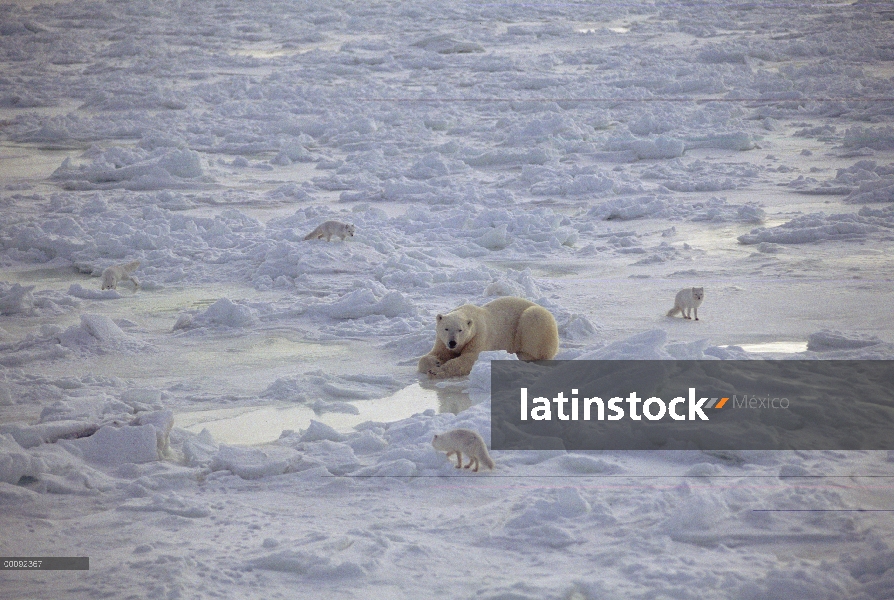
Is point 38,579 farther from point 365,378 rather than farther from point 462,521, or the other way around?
point 365,378

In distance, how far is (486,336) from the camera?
484cm

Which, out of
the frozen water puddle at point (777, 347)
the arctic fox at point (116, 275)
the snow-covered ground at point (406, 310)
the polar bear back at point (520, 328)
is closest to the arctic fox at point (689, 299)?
the snow-covered ground at point (406, 310)

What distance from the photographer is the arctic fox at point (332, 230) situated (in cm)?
695

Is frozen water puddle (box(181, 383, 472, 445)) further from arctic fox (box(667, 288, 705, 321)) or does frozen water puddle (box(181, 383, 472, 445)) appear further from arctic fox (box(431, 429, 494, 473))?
arctic fox (box(667, 288, 705, 321))

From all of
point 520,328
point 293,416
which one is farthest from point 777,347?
point 293,416

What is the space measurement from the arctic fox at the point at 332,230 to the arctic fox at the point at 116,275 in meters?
1.31

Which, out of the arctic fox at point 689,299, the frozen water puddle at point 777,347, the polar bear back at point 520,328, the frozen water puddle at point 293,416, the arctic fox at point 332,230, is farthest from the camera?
the arctic fox at point 332,230

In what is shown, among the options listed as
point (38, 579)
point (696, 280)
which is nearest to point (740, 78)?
point (696, 280)

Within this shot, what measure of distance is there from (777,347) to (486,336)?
60.5 inches

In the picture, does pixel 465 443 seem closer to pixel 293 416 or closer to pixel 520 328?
pixel 293 416

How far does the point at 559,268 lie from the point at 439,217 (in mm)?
1679

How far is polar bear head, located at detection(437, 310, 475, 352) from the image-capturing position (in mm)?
4590

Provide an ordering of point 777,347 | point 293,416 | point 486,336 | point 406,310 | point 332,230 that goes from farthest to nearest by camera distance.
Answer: point 332,230 → point 406,310 → point 777,347 → point 486,336 → point 293,416

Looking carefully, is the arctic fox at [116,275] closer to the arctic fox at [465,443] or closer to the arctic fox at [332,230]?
the arctic fox at [332,230]
